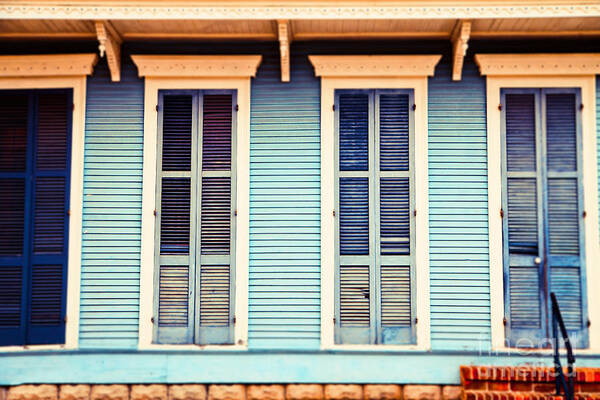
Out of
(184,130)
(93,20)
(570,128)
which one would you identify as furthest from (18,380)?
(570,128)

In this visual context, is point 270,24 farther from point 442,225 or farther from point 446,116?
point 442,225

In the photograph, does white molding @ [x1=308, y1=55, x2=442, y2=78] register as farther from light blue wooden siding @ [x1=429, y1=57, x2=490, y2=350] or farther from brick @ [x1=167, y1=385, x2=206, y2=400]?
brick @ [x1=167, y1=385, x2=206, y2=400]

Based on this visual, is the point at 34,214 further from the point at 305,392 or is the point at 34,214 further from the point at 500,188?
the point at 500,188

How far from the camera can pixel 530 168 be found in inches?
237

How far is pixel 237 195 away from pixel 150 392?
220cm

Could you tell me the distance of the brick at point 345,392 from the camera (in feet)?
19.2

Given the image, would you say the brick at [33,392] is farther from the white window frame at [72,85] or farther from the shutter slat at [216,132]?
the shutter slat at [216,132]

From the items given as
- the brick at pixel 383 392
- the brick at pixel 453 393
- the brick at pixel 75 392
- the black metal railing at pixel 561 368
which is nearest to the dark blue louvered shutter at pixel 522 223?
the black metal railing at pixel 561 368

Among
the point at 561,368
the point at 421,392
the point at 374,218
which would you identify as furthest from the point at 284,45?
the point at 561,368

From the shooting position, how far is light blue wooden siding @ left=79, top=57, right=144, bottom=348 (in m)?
6.02

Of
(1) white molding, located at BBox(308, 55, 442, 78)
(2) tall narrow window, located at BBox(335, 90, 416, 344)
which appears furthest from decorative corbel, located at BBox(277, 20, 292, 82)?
(2) tall narrow window, located at BBox(335, 90, 416, 344)

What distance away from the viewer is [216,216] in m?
6.10

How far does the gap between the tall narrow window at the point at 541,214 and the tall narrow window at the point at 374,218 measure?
1.02 meters

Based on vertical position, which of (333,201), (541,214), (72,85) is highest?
(72,85)
